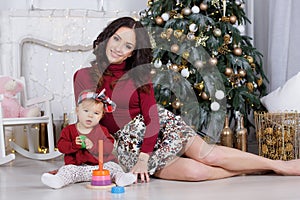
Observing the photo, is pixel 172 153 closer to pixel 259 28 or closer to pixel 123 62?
pixel 123 62

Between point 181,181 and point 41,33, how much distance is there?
210cm

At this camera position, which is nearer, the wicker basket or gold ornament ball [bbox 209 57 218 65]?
the wicker basket

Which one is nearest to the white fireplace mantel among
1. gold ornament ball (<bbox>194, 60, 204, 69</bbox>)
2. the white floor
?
gold ornament ball (<bbox>194, 60, 204, 69</bbox>)

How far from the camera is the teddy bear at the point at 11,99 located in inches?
148

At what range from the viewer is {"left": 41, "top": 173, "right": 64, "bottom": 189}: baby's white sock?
2326 mm

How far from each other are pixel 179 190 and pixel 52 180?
21.2 inches

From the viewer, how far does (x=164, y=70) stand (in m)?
3.32

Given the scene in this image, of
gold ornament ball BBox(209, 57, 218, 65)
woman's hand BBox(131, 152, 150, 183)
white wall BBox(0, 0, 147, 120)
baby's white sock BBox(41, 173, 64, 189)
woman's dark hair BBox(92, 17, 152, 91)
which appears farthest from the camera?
white wall BBox(0, 0, 147, 120)

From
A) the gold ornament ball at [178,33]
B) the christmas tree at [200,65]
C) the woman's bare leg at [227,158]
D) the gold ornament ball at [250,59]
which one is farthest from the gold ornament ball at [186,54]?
the woman's bare leg at [227,158]

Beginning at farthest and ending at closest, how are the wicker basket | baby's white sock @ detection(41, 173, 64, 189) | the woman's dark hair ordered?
1. the wicker basket
2. the woman's dark hair
3. baby's white sock @ detection(41, 173, 64, 189)

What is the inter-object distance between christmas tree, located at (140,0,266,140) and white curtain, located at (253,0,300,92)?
1.39ft

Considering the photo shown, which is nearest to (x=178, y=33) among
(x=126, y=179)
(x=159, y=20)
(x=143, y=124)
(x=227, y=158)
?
(x=159, y=20)

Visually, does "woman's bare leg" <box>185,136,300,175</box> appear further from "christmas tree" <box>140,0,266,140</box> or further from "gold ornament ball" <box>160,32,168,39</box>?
"gold ornament ball" <box>160,32,168,39</box>

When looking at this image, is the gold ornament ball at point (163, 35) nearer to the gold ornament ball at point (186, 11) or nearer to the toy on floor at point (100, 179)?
the gold ornament ball at point (186, 11)
